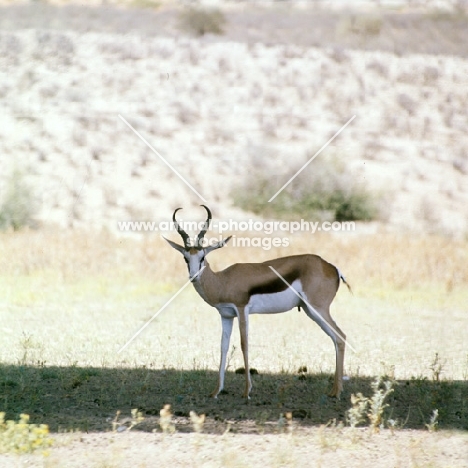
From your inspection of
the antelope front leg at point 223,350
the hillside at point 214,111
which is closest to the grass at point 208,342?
the antelope front leg at point 223,350

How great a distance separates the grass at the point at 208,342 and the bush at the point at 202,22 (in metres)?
21.4

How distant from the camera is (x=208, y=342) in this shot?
13.3 m

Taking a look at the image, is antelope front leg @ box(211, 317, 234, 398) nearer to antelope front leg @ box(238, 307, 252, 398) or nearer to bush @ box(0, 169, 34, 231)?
antelope front leg @ box(238, 307, 252, 398)

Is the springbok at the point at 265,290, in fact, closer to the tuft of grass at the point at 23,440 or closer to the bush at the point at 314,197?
the tuft of grass at the point at 23,440

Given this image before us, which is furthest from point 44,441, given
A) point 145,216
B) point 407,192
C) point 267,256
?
point 407,192

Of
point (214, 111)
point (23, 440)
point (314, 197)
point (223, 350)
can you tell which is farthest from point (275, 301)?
point (214, 111)

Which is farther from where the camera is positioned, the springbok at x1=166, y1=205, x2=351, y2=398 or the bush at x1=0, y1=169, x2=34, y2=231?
the bush at x1=0, y1=169, x2=34, y2=231

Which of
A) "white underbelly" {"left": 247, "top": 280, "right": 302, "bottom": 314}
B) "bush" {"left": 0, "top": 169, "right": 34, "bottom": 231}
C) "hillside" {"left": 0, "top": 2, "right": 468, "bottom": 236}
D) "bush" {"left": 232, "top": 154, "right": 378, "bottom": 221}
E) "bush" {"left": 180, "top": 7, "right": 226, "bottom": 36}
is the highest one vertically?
"bush" {"left": 180, "top": 7, "right": 226, "bottom": 36}

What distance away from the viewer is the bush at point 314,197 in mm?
28078

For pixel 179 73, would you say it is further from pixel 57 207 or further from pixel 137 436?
pixel 137 436

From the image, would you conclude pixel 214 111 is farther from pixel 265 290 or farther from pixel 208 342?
pixel 265 290

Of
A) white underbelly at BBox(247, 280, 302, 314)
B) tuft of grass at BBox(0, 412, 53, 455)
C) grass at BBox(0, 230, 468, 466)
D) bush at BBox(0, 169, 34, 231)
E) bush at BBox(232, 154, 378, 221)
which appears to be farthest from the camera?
bush at BBox(232, 154, 378, 221)

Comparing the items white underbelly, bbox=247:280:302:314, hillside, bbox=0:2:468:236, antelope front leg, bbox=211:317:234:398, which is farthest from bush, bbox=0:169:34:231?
white underbelly, bbox=247:280:302:314

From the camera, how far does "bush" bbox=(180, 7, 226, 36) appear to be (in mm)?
43469
